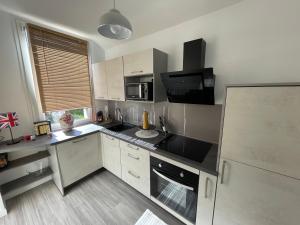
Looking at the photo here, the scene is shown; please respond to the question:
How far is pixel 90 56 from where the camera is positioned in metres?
2.47

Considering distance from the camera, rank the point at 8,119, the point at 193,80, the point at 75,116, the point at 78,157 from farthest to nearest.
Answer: the point at 75,116
the point at 78,157
the point at 8,119
the point at 193,80

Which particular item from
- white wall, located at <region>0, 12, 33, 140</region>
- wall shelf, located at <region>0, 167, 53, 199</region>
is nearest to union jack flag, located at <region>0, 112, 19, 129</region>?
white wall, located at <region>0, 12, 33, 140</region>

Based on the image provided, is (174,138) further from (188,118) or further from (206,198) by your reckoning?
(206,198)

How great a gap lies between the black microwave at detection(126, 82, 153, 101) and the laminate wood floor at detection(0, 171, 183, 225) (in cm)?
140

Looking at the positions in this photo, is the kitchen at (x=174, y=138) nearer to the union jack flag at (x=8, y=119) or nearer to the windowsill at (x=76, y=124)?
the windowsill at (x=76, y=124)

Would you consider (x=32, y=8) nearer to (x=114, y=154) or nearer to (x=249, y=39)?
(x=114, y=154)

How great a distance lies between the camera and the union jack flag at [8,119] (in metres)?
1.59

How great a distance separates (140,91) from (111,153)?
1.11m

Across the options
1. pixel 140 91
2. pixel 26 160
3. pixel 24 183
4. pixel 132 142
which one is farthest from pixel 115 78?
pixel 24 183

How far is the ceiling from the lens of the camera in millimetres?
1313

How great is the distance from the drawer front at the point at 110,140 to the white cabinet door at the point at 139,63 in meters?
0.99

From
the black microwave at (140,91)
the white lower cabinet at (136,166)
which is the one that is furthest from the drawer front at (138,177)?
the black microwave at (140,91)

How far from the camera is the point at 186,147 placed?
1546 mm

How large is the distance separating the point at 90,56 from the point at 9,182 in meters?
2.34
